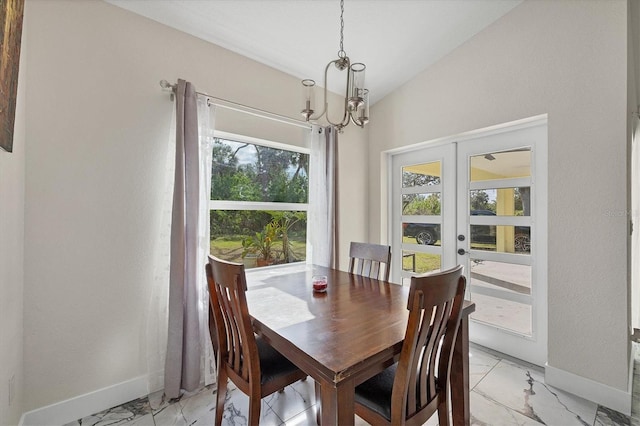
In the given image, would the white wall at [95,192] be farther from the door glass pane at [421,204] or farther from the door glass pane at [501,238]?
the door glass pane at [501,238]

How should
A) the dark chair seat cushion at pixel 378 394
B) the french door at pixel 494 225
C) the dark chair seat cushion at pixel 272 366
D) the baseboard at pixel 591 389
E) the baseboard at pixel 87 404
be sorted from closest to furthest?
the dark chair seat cushion at pixel 378 394 → the dark chair seat cushion at pixel 272 366 → the baseboard at pixel 87 404 → the baseboard at pixel 591 389 → the french door at pixel 494 225

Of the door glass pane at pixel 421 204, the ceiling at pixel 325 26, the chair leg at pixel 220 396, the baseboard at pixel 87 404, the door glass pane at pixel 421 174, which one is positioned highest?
the ceiling at pixel 325 26

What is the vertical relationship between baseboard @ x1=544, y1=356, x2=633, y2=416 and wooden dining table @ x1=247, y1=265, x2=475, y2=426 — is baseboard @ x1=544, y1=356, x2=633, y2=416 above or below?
below

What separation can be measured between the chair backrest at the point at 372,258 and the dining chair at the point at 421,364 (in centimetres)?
87

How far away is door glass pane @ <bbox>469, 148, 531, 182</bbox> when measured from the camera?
236cm

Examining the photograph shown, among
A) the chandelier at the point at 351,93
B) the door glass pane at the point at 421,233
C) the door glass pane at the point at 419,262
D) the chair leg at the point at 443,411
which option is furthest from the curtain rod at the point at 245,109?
the chair leg at the point at 443,411

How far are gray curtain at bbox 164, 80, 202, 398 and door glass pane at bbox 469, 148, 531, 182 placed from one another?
2464 millimetres

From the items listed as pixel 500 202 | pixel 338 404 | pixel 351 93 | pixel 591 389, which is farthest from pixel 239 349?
pixel 500 202

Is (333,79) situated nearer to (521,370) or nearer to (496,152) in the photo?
(496,152)

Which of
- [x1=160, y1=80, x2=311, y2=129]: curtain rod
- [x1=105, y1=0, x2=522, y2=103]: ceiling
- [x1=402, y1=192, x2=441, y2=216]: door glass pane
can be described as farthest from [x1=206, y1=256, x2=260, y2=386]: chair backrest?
[x1=402, y1=192, x2=441, y2=216]: door glass pane

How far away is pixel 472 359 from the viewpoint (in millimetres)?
2404

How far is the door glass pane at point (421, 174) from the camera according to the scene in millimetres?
2977

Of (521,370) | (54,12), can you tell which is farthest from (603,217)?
(54,12)

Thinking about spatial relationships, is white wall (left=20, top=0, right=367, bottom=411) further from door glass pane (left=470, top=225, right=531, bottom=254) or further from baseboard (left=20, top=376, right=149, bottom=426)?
door glass pane (left=470, top=225, right=531, bottom=254)
